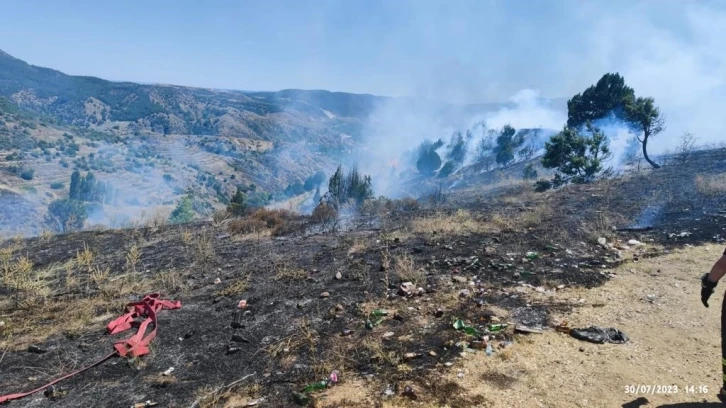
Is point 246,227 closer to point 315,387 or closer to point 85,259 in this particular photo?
point 85,259

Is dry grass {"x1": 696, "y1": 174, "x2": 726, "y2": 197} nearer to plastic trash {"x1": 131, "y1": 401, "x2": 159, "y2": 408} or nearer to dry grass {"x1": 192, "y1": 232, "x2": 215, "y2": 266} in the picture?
→ dry grass {"x1": 192, "y1": 232, "x2": 215, "y2": 266}

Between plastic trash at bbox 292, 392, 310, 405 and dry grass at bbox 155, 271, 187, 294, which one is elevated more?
plastic trash at bbox 292, 392, 310, 405

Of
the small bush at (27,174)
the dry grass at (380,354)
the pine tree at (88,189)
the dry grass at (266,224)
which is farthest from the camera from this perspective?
the small bush at (27,174)

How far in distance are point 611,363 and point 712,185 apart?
1079 cm

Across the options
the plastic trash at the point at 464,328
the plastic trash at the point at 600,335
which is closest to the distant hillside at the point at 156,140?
the plastic trash at the point at 464,328

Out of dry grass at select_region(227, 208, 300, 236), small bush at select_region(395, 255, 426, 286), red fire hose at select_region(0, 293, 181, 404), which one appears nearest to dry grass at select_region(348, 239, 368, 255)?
small bush at select_region(395, 255, 426, 286)

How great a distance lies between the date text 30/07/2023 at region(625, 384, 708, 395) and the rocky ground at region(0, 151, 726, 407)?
0.04 metres

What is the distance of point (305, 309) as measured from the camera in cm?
491

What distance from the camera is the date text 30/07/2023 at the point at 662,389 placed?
2807mm

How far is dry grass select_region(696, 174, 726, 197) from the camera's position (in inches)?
392

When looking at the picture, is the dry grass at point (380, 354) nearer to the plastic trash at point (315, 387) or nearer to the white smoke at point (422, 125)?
the plastic trash at point (315, 387)

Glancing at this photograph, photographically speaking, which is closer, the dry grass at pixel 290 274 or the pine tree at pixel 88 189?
the dry grass at pixel 290 274

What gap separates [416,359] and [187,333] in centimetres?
279

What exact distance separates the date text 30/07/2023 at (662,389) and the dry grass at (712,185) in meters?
9.73
